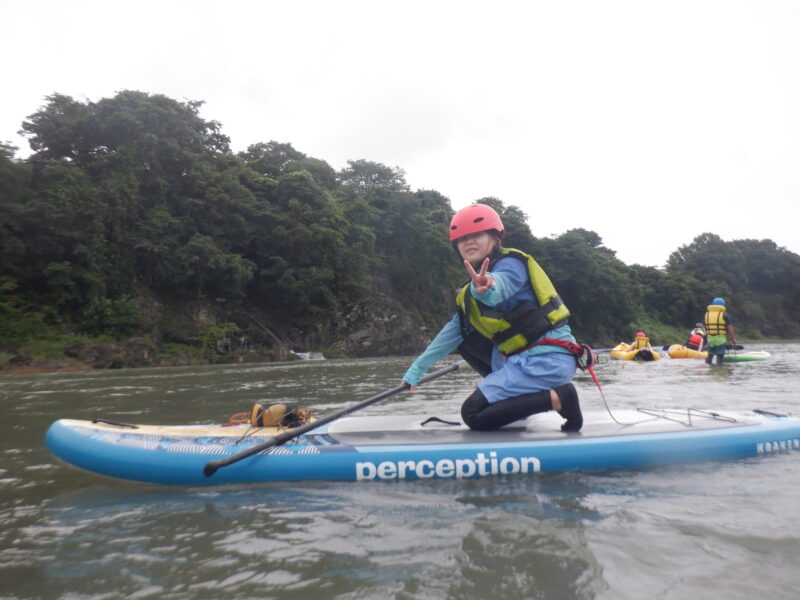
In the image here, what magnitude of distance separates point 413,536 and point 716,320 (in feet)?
36.6

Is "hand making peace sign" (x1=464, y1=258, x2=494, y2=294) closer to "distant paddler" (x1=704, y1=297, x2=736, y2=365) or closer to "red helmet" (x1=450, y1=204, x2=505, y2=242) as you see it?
"red helmet" (x1=450, y1=204, x2=505, y2=242)

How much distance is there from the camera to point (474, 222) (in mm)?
3268

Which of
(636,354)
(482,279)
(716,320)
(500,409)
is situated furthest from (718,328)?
(482,279)

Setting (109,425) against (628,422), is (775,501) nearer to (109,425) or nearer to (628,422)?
(628,422)

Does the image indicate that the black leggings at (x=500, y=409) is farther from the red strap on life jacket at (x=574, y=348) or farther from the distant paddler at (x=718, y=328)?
the distant paddler at (x=718, y=328)

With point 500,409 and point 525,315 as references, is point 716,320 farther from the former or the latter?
point 500,409

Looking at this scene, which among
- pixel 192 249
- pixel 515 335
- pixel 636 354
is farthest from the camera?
pixel 192 249

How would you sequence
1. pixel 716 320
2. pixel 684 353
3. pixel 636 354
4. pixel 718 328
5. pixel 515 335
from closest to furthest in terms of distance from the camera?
pixel 515 335 < pixel 716 320 < pixel 718 328 < pixel 636 354 < pixel 684 353

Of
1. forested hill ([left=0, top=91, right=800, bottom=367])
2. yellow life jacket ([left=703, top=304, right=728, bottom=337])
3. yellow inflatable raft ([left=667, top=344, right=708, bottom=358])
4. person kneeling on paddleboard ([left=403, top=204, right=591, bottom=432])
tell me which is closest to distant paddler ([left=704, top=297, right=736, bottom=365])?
yellow life jacket ([left=703, top=304, right=728, bottom=337])

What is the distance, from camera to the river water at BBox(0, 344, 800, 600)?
5.48 feet

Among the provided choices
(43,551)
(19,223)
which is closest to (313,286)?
(19,223)

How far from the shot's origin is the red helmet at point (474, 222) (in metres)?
3.24

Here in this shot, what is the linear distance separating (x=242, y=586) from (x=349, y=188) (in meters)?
31.3

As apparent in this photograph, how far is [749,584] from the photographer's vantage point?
5.32 feet
